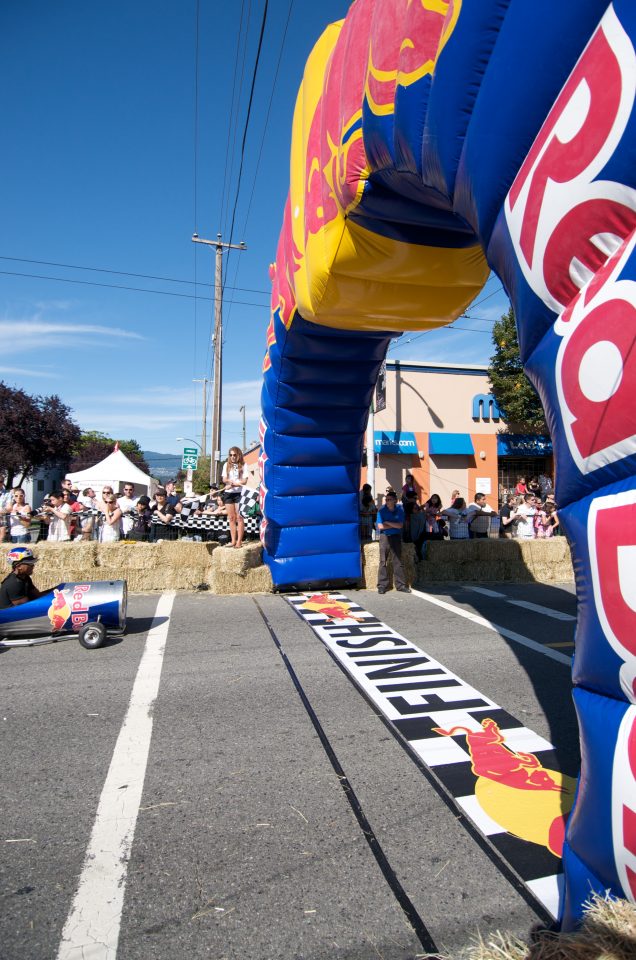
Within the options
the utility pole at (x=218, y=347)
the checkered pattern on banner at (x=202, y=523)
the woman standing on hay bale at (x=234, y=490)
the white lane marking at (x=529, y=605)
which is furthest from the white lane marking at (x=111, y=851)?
the utility pole at (x=218, y=347)

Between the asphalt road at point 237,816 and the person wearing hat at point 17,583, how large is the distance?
27.8 inches

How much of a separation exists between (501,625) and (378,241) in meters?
4.88

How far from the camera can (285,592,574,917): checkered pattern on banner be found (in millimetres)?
A: 2629

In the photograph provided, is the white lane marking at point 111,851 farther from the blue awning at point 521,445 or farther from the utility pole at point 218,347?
the blue awning at point 521,445

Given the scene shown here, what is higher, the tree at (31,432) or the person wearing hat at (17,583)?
the tree at (31,432)

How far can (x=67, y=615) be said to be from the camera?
6.16 metres

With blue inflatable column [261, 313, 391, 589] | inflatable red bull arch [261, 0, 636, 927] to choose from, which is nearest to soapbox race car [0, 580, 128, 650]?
blue inflatable column [261, 313, 391, 589]

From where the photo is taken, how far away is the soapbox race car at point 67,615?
6.09m

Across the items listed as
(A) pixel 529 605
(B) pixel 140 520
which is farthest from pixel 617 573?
(B) pixel 140 520

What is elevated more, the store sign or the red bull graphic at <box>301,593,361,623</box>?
the store sign

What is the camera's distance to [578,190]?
188cm

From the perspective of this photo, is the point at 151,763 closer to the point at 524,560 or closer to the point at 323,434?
the point at 323,434

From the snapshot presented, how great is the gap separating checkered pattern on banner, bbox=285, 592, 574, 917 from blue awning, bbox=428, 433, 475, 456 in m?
16.9

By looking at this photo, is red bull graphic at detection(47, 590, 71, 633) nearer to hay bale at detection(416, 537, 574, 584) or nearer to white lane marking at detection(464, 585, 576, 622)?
white lane marking at detection(464, 585, 576, 622)
